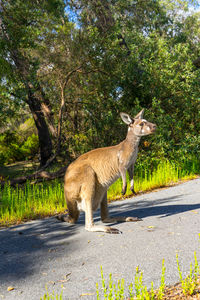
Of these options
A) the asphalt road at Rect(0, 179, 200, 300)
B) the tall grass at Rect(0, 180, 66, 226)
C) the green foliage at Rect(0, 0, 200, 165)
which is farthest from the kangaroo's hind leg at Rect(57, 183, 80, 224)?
the green foliage at Rect(0, 0, 200, 165)

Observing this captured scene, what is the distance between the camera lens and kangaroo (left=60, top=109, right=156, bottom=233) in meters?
4.56

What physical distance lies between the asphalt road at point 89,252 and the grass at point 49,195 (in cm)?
62

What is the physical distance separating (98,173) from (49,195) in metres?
2.50

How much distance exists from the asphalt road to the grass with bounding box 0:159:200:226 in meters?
0.62

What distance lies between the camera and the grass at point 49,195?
6138mm

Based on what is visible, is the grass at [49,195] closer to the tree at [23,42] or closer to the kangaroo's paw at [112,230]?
the kangaroo's paw at [112,230]

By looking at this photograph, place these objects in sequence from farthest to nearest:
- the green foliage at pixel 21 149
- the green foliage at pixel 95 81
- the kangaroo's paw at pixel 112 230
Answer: the green foliage at pixel 21 149, the green foliage at pixel 95 81, the kangaroo's paw at pixel 112 230

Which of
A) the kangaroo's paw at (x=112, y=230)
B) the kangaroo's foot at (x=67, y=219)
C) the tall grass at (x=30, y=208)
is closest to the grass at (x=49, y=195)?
the tall grass at (x=30, y=208)

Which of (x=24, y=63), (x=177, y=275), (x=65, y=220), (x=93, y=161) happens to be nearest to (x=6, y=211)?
(x=65, y=220)

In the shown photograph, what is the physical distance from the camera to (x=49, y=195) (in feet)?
22.4

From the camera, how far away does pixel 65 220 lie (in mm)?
5297

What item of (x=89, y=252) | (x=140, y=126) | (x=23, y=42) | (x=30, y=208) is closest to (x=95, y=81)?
(x=23, y=42)

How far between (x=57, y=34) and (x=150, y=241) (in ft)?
24.0

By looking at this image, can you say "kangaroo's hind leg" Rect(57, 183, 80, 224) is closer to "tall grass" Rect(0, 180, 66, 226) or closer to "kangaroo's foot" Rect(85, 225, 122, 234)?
"kangaroo's foot" Rect(85, 225, 122, 234)
